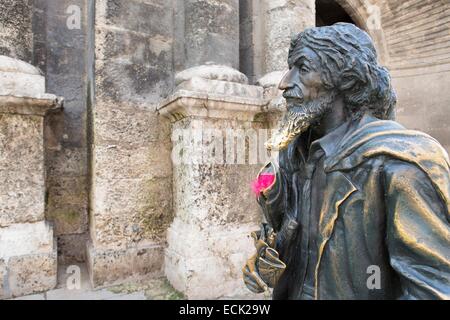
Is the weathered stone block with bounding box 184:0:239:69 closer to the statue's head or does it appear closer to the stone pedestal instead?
the stone pedestal

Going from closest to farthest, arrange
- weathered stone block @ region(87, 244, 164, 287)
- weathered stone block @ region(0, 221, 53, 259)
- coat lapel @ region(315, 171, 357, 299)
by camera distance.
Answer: coat lapel @ region(315, 171, 357, 299) < weathered stone block @ region(0, 221, 53, 259) < weathered stone block @ region(87, 244, 164, 287)

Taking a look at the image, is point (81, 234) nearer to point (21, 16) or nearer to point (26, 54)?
point (26, 54)

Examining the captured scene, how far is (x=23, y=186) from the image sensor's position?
Answer: 246 centimetres

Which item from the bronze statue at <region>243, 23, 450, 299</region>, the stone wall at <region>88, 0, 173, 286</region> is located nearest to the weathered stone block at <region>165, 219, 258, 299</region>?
the stone wall at <region>88, 0, 173, 286</region>

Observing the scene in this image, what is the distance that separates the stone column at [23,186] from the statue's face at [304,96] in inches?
84.9

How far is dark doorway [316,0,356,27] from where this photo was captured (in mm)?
5961

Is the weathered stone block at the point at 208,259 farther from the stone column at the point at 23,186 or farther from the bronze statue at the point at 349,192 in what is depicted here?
the bronze statue at the point at 349,192

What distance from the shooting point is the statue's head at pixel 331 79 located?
Answer: 938 mm

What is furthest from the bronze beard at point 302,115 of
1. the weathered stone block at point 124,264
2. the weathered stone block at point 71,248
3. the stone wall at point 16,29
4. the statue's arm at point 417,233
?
the weathered stone block at point 71,248

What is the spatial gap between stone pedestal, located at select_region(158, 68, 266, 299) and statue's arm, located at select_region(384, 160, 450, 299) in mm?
1750

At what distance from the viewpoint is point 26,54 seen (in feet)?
8.90
